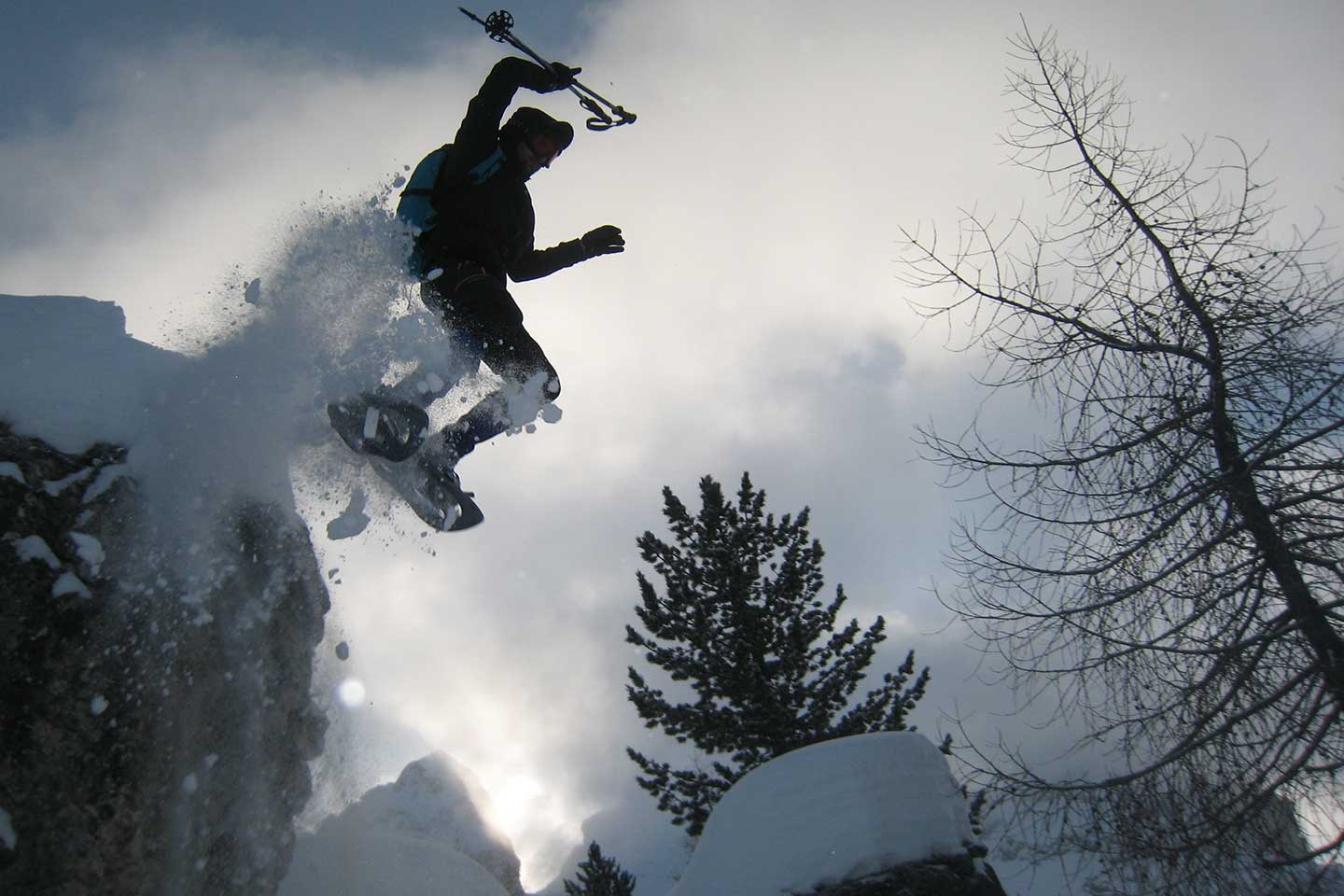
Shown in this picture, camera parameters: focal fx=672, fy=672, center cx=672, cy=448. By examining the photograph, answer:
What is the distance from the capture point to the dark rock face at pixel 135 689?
3486 millimetres

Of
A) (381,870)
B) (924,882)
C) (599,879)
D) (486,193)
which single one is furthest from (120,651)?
(599,879)

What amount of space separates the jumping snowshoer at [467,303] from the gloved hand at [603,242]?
624mm

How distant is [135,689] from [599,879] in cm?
1407

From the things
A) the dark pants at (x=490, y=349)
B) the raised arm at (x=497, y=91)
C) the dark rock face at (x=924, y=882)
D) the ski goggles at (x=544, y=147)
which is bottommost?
the dark rock face at (x=924, y=882)

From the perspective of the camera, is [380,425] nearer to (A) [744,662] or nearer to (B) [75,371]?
(B) [75,371]

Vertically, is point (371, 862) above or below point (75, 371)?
below

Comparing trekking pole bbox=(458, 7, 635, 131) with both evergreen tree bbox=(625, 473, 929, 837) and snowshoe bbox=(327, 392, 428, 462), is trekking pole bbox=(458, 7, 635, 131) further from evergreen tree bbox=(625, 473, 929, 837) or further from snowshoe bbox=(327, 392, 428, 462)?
evergreen tree bbox=(625, 473, 929, 837)

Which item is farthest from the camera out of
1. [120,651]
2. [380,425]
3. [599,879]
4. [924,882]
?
[599,879]

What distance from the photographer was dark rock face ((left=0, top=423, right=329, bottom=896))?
3486 mm

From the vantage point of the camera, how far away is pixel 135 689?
4031 mm

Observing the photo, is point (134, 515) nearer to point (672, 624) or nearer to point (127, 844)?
point (127, 844)

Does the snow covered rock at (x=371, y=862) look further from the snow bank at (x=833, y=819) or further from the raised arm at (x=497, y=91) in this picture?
the raised arm at (x=497, y=91)

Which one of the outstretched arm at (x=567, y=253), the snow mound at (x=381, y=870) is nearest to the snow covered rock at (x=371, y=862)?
the snow mound at (x=381, y=870)

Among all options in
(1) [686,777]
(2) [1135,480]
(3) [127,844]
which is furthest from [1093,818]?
(1) [686,777]
